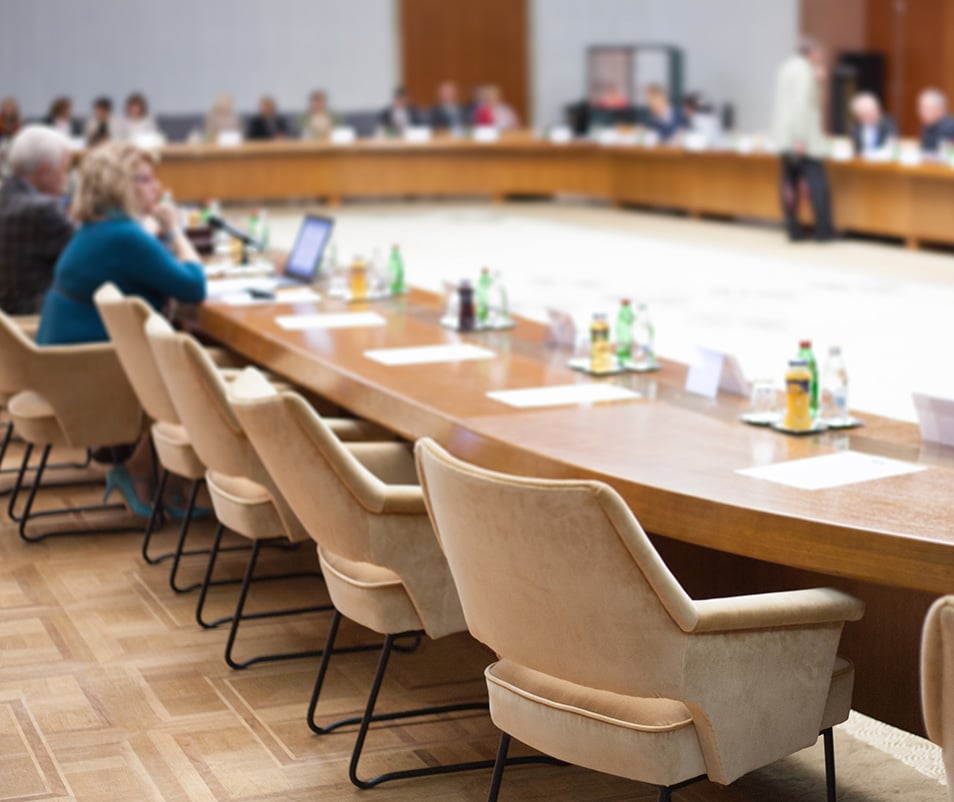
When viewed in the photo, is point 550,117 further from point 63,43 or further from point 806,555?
point 806,555

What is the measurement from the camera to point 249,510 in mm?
3869

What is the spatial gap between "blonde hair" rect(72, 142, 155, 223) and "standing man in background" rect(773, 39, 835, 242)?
8803 mm

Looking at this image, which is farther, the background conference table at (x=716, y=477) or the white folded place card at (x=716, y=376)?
the white folded place card at (x=716, y=376)

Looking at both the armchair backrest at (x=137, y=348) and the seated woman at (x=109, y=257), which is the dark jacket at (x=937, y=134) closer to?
the seated woman at (x=109, y=257)

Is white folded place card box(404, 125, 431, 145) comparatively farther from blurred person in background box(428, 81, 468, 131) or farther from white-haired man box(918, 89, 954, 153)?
white-haired man box(918, 89, 954, 153)

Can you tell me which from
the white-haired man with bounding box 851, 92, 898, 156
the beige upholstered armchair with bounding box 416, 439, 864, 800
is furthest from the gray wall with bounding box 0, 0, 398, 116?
the beige upholstered armchair with bounding box 416, 439, 864, 800

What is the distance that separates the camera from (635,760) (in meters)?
2.43

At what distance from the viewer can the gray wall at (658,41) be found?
70.2ft

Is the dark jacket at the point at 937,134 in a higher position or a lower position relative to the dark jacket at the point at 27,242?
higher

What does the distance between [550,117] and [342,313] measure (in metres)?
17.0

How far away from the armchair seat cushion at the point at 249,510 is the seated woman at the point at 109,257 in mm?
1432

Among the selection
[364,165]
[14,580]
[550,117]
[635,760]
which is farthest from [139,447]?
[550,117]

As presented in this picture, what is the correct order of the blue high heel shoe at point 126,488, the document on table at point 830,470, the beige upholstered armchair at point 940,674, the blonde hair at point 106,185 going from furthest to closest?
the blue high heel shoe at point 126,488
the blonde hair at point 106,185
the document on table at point 830,470
the beige upholstered armchair at point 940,674

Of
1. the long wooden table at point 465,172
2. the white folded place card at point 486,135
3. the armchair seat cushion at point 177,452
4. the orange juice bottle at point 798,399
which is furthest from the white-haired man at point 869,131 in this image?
the orange juice bottle at point 798,399
